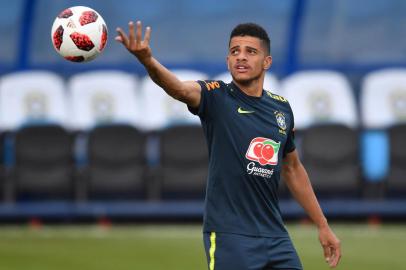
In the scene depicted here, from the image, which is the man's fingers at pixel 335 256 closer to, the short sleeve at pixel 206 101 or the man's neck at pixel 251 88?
the man's neck at pixel 251 88

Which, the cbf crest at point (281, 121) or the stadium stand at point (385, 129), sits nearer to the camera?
the cbf crest at point (281, 121)

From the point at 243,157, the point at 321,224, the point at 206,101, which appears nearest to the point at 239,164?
the point at 243,157

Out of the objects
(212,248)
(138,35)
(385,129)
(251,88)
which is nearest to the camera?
(138,35)

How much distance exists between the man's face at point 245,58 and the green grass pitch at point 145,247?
4.94 metres

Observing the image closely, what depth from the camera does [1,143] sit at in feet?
54.7

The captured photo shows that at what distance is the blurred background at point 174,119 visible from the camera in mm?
16250

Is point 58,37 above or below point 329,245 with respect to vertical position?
above

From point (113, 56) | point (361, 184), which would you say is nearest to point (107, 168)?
point (113, 56)

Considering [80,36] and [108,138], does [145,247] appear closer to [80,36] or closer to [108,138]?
[108,138]

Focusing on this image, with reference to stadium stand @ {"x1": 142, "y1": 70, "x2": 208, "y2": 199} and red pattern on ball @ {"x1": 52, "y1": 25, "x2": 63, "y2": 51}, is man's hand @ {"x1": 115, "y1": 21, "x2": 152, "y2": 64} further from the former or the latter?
stadium stand @ {"x1": 142, "y1": 70, "x2": 208, "y2": 199}

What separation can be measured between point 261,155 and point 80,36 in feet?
4.62

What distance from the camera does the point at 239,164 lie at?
650 centimetres

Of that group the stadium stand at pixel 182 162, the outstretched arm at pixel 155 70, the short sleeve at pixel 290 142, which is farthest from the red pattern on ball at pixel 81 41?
the stadium stand at pixel 182 162

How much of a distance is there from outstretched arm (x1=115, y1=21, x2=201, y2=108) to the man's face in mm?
278
